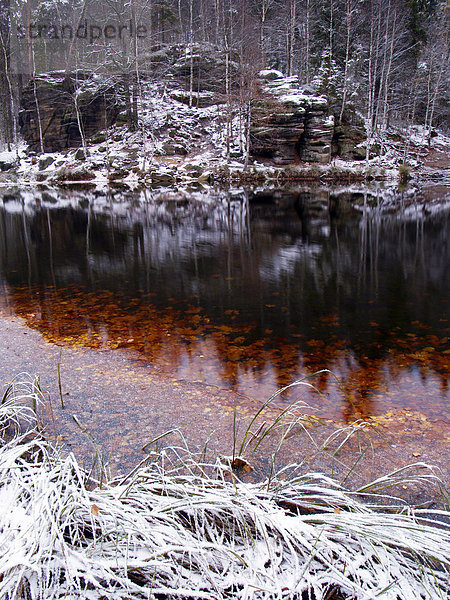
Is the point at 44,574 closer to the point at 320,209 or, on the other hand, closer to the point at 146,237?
the point at 146,237

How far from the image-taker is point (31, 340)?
526cm

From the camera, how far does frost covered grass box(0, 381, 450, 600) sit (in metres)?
1.70

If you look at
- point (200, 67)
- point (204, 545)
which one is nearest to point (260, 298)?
point (204, 545)

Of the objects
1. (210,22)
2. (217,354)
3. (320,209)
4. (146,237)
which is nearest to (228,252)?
(146,237)

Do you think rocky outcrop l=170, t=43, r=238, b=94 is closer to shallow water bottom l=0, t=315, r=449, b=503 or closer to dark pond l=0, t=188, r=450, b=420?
dark pond l=0, t=188, r=450, b=420

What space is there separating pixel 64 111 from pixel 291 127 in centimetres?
2302

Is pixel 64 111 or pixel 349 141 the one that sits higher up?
pixel 64 111

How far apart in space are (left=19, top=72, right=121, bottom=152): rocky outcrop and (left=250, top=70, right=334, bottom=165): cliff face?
15.9 meters

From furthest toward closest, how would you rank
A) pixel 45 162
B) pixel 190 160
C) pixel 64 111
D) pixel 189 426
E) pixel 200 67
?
pixel 200 67 < pixel 64 111 < pixel 45 162 < pixel 190 160 < pixel 189 426

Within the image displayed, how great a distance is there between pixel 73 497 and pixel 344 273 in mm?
7372

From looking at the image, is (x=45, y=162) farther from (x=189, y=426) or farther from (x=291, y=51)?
(x=189, y=426)

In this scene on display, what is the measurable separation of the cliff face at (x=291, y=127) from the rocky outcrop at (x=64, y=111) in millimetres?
15852

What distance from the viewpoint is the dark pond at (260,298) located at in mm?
4465

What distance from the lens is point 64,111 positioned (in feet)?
138
